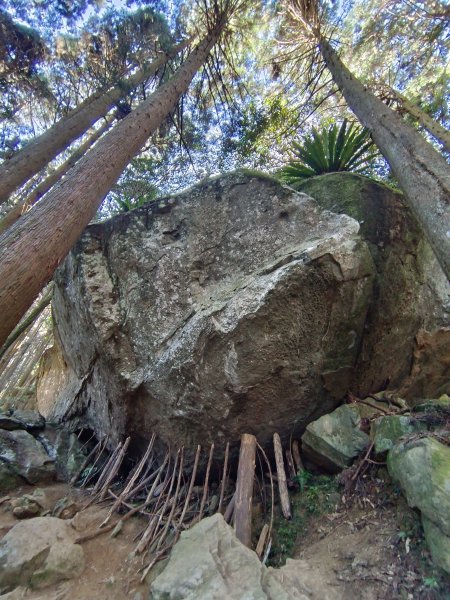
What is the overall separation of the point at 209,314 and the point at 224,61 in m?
7.56

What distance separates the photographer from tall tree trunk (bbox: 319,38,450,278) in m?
2.84

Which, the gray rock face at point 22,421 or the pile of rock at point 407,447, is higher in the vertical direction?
the pile of rock at point 407,447

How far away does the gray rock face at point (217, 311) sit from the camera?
Result: 135 inches

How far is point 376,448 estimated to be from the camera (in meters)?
3.00

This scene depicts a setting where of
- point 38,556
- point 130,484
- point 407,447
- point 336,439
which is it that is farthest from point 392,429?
point 38,556

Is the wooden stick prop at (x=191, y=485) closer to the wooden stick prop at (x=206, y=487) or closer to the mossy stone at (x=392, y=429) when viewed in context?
the wooden stick prop at (x=206, y=487)

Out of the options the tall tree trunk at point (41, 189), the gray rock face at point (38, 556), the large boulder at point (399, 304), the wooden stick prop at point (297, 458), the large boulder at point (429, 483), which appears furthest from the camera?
the tall tree trunk at point (41, 189)

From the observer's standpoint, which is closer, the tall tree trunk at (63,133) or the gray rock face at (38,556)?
the gray rock face at (38,556)

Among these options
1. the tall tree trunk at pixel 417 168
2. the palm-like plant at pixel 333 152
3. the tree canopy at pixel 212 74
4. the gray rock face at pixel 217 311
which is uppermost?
the tree canopy at pixel 212 74

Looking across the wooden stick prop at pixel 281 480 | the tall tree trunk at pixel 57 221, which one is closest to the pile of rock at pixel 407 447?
the wooden stick prop at pixel 281 480

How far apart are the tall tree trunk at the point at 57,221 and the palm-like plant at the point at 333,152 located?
95.0 inches

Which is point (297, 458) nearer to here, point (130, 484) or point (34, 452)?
point (130, 484)

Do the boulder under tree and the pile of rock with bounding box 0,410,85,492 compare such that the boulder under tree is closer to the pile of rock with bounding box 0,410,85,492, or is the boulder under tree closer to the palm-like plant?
the pile of rock with bounding box 0,410,85,492

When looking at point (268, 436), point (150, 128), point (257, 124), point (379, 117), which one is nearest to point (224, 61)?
point (257, 124)
